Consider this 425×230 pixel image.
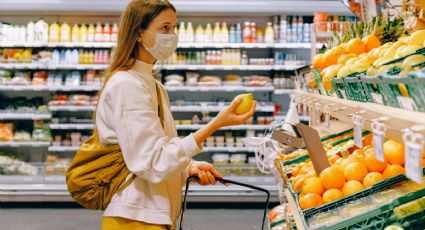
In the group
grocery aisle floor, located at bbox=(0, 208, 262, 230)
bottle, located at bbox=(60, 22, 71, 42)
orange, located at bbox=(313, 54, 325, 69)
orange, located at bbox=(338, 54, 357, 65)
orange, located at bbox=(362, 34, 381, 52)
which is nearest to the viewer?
orange, located at bbox=(338, 54, 357, 65)

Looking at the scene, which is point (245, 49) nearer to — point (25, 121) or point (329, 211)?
point (25, 121)

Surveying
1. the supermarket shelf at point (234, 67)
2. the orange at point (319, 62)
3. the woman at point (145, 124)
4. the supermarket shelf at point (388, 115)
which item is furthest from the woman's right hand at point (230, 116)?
the supermarket shelf at point (234, 67)

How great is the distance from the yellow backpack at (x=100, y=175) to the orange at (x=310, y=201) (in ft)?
1.96

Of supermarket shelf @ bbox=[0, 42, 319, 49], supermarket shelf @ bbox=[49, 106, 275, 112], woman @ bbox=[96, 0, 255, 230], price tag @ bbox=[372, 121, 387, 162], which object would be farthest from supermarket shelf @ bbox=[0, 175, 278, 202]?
price tag @ bbox=[372, 121, 387, 162]

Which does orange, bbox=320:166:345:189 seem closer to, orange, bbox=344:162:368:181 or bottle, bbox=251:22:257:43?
orange, bbox=344:162:368:181

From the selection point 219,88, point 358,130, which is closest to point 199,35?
point 219,88

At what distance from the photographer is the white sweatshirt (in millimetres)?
1796

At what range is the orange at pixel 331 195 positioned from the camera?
1.82 meters

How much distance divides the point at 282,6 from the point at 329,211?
485cm

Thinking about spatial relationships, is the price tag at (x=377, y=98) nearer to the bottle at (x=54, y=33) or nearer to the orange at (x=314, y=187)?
the orange at (x=314, y=187)

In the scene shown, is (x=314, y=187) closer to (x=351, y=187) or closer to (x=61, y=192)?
(x=351, y=187)

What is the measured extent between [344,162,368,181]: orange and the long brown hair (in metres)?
0.85

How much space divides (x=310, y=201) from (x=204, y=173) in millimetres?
473

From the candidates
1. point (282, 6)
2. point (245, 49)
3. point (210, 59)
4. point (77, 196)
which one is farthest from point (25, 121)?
point (77, 196)
